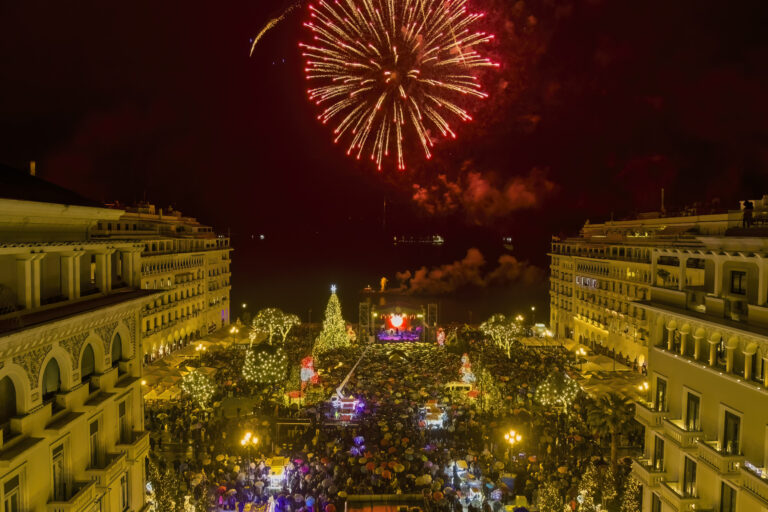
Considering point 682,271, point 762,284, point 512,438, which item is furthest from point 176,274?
point 762,284

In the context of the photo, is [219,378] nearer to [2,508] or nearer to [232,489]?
[232,489]

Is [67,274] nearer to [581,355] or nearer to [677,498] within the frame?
[677,498]

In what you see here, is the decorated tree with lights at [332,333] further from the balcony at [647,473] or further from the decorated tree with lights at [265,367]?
the balcony at [647,473]

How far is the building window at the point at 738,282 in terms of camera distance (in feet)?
47.1

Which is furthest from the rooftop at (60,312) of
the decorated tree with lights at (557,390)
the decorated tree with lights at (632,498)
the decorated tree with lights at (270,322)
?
the decorated tree with lights at (270,322)

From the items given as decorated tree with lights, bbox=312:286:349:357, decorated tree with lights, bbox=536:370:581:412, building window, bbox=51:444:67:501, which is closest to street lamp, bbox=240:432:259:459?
building window, bbox=51:444:67:501

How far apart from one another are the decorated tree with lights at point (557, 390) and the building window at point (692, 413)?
1267 centimetres

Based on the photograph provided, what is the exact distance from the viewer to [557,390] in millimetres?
28203

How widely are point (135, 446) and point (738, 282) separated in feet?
54.9

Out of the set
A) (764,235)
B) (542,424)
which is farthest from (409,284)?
(764,235)

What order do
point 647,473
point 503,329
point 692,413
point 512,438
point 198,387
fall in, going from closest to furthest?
1. point 692,413
2. point 647,473
3. point 512,438
4. point 198,387
5. point 503,329

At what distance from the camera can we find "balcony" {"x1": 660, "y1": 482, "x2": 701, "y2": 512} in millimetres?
14633

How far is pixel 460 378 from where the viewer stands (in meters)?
35.3

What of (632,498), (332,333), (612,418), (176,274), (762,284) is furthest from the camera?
(176,274)
